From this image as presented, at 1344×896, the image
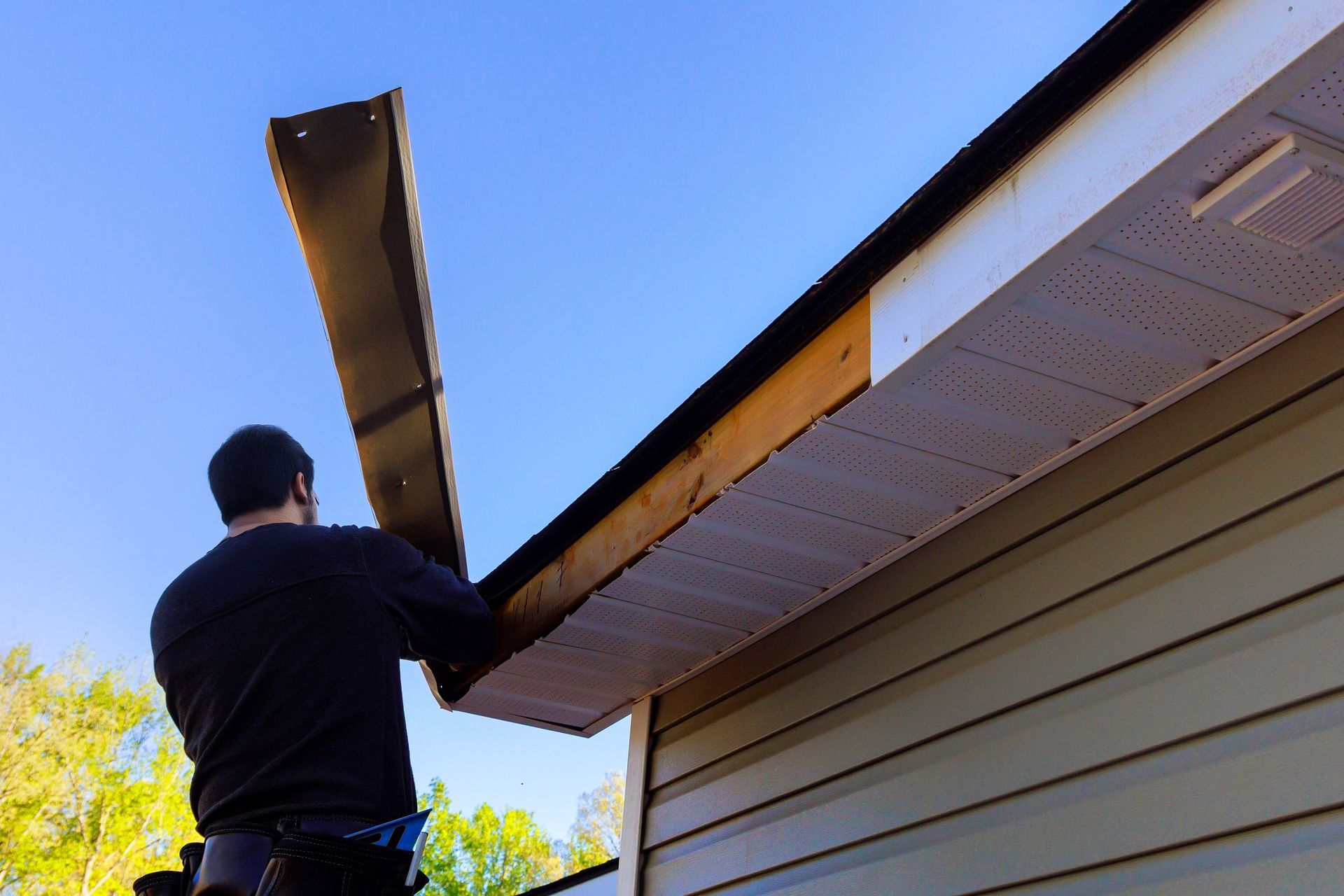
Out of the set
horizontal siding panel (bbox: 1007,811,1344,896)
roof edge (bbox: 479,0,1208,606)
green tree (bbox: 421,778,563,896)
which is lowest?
horizontal siding panel (bbox: 1007,811,1344,896)

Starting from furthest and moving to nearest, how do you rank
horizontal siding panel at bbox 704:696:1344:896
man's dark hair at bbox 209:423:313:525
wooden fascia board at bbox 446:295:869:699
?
man's dark hair at bbox 209:423:313:525, wooden fascia board at bbox 446:295:869:699, horizontal siding panel at bbox 704:696:1344:896

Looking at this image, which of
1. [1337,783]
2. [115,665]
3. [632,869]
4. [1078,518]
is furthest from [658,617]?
[115,665]

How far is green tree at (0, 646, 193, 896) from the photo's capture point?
20547 mm

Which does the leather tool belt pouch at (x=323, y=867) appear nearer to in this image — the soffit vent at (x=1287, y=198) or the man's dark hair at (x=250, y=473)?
the man's dark hair at (x=250, y=473)

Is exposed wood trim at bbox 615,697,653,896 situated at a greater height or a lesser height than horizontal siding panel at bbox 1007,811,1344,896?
greater

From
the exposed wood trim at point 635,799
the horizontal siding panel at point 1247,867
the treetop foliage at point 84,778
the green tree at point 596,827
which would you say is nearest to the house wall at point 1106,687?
the horizontal siding panel at point 1247,867

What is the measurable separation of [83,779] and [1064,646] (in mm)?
23635

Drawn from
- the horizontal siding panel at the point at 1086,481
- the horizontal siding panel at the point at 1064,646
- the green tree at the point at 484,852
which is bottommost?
the horizontal siding panel at the point at 1064,646

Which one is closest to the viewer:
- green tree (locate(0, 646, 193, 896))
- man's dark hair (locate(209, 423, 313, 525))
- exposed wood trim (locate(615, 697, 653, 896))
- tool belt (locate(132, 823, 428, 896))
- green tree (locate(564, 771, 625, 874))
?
tool belt (locate(132, 823, 428, 896))

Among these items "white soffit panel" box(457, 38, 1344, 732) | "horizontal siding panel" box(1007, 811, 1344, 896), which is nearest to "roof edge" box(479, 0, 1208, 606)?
"white soffit panel" box(457, 38, 1344, 732)

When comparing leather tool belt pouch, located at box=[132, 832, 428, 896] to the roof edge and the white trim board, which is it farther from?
the white trim board

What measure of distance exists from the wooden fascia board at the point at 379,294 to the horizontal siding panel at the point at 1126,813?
1.66 m

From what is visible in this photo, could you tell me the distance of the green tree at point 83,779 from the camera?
2055 centimetres

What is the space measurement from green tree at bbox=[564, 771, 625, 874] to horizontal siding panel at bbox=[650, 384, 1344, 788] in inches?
1058
